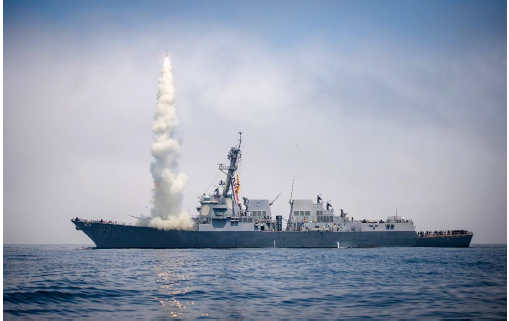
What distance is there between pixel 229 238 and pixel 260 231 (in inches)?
157

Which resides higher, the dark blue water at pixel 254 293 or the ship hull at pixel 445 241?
the ship hull at pixel 445 241

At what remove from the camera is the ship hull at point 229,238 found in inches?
2196

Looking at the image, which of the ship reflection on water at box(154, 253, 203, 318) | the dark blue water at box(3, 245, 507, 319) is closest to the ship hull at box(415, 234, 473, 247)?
the dark blue water at box(3, 245, 507, 319)

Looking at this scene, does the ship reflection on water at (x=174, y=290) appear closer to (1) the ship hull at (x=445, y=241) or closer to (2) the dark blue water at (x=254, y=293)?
(2) the dark blue water at (x=254, y=293)

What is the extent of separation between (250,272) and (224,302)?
9.94m

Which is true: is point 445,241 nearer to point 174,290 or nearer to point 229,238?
point 229,238

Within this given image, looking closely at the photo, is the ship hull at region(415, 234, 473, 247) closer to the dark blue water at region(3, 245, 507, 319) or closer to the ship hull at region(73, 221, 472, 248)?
the ship hull at region(73, 221, 472, 248)

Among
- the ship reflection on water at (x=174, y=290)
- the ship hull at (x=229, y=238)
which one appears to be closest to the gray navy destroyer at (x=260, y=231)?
the ship hull at (x=229, y=238)

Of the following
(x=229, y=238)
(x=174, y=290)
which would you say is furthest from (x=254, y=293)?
(x=229, y=238)

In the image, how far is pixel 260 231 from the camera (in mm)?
58969

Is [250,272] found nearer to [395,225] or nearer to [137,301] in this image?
[137,301]

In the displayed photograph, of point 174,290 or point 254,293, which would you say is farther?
point 174,290

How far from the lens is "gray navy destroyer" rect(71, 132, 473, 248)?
56219mm

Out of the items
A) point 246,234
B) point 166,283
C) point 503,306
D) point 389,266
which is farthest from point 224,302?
point 246,234
